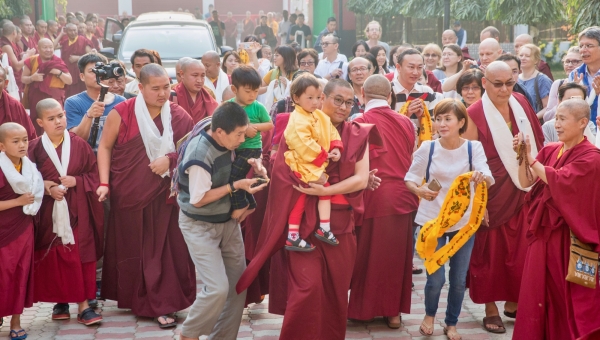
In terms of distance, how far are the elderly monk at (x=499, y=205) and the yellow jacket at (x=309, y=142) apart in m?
1.40

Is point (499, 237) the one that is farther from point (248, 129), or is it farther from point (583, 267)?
point (248, 129)

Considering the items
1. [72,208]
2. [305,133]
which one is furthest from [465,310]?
[72,208]

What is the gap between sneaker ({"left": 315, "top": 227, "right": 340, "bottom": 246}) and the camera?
17.0 feet

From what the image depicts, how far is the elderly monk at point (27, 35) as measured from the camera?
634 inches

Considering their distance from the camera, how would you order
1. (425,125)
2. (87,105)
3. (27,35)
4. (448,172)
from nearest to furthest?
(448,172)
(87,105)
(425,125)
(27,35)

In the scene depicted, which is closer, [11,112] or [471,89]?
[11,112]

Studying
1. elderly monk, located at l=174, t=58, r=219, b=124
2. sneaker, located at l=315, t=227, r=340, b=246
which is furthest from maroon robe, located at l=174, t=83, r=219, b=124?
sneaker, located at l=315, t=227, r=340, b=246

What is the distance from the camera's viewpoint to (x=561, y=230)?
202 inches

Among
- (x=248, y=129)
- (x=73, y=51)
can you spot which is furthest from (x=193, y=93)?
(x=73, y=51)

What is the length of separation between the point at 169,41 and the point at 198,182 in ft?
31.0

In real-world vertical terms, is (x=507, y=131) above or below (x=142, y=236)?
above

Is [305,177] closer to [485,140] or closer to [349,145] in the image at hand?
[349,145]

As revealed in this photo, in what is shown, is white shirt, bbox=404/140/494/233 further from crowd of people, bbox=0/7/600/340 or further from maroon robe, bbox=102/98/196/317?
maroon robe, bbox=102/98/196/317

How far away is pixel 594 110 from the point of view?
731 centimetres
